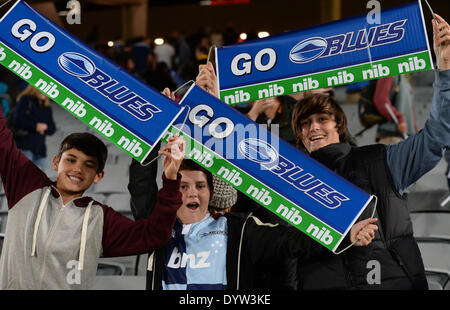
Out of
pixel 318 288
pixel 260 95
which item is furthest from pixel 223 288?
pixel 260 95

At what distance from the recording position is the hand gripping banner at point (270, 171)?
2438mm

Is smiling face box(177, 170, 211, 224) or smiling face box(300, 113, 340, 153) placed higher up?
smiling face box(300, 113, 340, 153)

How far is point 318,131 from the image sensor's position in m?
2.72

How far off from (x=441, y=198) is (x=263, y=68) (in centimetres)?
303

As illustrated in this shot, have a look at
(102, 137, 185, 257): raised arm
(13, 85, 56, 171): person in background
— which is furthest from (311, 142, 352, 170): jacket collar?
(13, 85, 56, 171): person in background

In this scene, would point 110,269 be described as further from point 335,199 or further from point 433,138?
point 433,138

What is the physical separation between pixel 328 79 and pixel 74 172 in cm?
107

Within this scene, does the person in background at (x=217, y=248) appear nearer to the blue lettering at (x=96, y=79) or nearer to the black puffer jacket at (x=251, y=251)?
the black puffer jacket at (x=251, y=251)

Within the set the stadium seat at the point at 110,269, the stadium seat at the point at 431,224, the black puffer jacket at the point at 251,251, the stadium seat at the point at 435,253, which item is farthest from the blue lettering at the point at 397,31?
the stadium seat at the point at 110,269

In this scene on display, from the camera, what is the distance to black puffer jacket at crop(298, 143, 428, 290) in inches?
98.1

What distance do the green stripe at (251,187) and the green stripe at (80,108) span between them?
12cm

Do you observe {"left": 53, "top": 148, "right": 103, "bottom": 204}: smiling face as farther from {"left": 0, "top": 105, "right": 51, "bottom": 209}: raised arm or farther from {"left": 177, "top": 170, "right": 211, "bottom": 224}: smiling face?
{"left": 177, "top": 170, "right": 211, "bottom": 224}: smiling face

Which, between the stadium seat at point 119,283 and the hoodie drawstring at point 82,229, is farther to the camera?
the stadium seat at point 119,283

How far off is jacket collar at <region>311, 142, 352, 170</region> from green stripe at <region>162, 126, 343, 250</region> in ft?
0.96
